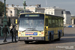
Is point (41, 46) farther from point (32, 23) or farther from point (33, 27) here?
point (32, 23)

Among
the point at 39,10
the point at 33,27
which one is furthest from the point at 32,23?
the point at 39,10

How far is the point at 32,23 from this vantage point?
21.0m

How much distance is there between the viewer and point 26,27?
21016 millimetres

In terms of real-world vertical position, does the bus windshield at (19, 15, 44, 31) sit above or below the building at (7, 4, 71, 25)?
below

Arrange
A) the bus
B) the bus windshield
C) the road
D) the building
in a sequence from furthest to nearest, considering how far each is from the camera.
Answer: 1. the building
2. the bus windshield
3. the bus
4. the road

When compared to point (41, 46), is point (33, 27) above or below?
above

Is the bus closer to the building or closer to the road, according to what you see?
the road

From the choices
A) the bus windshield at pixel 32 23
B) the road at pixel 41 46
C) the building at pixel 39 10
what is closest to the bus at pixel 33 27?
the bus windshield at pixel 32 23

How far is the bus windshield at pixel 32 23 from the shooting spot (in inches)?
821

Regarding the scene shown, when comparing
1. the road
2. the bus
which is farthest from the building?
the road

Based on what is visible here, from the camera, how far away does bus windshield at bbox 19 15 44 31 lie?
20.8 meters

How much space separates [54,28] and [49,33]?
6.82 ft

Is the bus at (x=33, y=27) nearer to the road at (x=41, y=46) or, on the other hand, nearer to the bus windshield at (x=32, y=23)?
the bus windshield at (x=32, y=23)

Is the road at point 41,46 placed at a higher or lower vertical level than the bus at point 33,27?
lower
